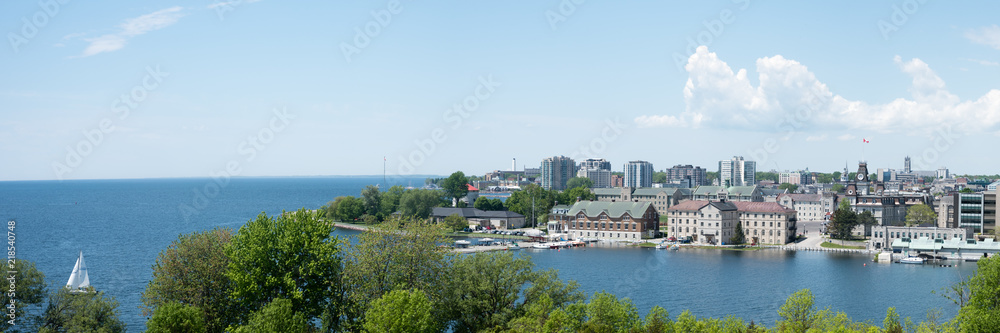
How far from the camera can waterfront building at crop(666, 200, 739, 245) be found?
8319cm

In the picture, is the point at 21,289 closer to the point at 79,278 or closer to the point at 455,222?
the point at 79,278

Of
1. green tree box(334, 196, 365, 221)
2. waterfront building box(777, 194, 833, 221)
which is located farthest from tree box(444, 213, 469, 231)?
waterfront building box(777, 194, 833, 221)

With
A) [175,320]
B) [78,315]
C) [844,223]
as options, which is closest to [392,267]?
[175,320]

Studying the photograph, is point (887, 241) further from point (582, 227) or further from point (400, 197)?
point (400, 197)

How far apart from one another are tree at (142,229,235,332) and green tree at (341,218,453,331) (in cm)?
462

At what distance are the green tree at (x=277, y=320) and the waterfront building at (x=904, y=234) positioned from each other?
69.9m

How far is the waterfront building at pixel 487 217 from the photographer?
102 metres

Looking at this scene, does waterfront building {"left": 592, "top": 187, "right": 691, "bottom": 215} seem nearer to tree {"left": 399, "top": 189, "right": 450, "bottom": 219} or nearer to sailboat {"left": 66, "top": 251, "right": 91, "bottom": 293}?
tree {"left": 399, "top": 189, "right": 450, "bottom": 219}

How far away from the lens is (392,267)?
29094mm

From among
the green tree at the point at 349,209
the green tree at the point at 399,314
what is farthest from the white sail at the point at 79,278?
the green tree at the point at 349,209

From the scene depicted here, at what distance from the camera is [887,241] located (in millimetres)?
77000

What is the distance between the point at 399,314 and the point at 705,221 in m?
65.6

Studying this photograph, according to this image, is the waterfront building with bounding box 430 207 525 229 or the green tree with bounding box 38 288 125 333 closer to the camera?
the green tree with bounding box 38 288 125 333

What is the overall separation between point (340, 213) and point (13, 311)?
85.1m
